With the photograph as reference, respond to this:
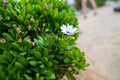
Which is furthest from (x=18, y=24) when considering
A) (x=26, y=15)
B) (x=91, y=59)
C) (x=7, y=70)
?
(x=91, y=59)

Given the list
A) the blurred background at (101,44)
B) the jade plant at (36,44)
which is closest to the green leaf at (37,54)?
the jade plant at (36,44)

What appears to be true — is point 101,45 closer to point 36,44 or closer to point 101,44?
point 101,44

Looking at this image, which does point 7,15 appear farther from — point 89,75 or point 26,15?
point 89,75

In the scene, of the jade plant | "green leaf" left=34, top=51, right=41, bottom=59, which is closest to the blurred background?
the jade plant

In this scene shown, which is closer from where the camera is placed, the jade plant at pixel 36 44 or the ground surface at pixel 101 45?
the jade plant at pixel 36 44

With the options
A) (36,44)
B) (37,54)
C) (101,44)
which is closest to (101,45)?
(101,44)

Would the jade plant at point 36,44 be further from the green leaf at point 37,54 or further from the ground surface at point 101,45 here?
the ground surface at point 101,45

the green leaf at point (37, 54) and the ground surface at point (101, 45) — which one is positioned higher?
the ground surface at point (101, 45)
